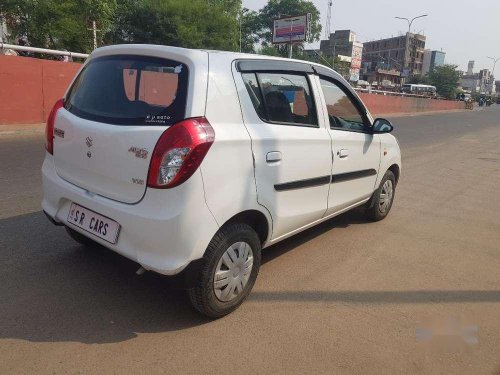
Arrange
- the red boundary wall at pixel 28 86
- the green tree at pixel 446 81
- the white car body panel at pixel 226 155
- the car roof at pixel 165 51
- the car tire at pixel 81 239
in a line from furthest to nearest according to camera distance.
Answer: the green tree at pixel 446 81 → the red boundary wall at pixel 28 86 → the car tire at pixel 81 239 → the car roof at pixel 165 51 → the white car body panel at pixel 226 155

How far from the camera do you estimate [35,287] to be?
3.09 metres

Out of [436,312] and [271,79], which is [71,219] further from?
[436,312]

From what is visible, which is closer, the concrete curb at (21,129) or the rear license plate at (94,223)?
the rear license plate at (94,223)

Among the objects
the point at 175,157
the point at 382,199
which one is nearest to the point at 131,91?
the point at 175,157

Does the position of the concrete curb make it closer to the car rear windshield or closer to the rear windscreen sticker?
the car rear windshield

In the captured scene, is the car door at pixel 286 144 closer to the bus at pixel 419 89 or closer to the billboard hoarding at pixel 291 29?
the billboard hoarding at pixel 291 29

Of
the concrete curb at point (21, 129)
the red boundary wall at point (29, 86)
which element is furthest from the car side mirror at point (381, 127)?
the red boundary wall at point (29, 86)

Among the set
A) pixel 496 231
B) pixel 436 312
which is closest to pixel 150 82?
pixel 436 312

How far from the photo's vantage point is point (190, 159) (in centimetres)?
247

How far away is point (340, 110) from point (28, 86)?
30.0 feet

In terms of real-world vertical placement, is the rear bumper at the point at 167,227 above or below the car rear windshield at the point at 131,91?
below

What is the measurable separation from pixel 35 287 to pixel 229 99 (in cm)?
193

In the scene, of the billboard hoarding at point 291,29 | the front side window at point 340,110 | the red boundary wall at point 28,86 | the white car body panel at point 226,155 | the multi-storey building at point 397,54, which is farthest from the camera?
the multi-storey building at point 397,54

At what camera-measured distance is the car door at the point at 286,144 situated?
2.93 metres
